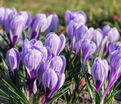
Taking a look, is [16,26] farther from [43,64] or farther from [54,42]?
[43,64]

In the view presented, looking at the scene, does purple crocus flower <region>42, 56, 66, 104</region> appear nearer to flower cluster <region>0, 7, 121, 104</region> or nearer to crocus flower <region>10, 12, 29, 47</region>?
flower cluster <region>0, 7, 121, 104</region>

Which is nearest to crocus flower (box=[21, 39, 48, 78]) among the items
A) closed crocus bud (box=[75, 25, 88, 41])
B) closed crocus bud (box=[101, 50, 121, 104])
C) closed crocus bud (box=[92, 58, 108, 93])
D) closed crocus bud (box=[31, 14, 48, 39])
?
closed crocus bud (box=[92, 58, 108, 93])

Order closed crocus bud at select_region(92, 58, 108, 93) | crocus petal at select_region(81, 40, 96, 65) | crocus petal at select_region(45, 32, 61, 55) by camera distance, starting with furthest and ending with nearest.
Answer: crocus petal at select_region(81, 40, 96, 65) → crocus petal at select_region(45, 32, 61, 55) → closed crocus bud at select_region(92, 58, 108, 93)

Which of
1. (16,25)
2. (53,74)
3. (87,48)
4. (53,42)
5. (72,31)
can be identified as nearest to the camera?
(53,74)

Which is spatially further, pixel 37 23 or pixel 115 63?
pixel 37 23

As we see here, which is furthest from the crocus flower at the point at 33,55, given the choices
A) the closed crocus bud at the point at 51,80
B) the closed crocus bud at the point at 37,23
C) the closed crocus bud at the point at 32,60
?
the closed crocus bud at the point at 37,23

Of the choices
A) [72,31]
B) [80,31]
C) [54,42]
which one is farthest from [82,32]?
[54,42]

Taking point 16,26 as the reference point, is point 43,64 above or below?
below

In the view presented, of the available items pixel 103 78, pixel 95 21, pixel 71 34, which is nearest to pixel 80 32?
A: pixel 71 34

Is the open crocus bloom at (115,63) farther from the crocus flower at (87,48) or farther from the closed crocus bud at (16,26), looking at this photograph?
the closed crocus bud at (16,26)

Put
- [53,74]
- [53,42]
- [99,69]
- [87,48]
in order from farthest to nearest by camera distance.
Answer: [87,48]
[53,42]
[99,69]
[53,74]
